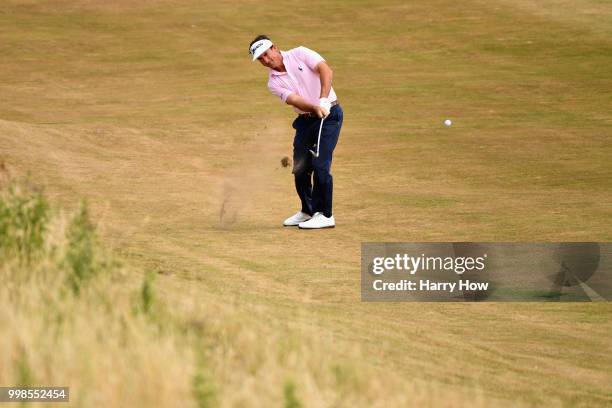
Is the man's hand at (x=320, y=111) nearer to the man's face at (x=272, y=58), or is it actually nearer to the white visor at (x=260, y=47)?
the man's face at (x=272, y=58)

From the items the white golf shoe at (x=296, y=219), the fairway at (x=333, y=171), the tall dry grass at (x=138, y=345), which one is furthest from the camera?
the white golf shoe at (x=296, y=219)

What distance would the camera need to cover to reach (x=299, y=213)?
38.0 feet

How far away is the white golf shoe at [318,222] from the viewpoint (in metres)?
11.3

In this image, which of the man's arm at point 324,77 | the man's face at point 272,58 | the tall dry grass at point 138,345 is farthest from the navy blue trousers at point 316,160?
the tall dry grass at point 138,345

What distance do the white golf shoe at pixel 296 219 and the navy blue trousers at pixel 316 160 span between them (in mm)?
49

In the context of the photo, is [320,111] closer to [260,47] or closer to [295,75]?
[295,75]

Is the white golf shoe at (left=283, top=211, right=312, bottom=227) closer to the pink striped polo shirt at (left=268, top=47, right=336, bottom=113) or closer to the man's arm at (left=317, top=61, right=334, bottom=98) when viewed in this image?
the pink striped polo shirt at (left=268, top=47, right=336, bottom=113)

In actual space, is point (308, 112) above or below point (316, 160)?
above

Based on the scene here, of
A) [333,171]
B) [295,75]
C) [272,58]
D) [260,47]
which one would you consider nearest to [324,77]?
[295,75]

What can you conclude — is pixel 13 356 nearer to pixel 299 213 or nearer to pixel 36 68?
pixel 299 213

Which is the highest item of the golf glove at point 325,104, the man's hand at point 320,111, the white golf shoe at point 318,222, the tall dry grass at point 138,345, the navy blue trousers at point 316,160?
the golf glove at point 325,104

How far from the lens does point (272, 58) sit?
10938mm

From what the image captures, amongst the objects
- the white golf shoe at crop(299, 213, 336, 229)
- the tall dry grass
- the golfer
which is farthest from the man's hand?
the tall dry grass

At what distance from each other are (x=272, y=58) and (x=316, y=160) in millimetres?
1021
